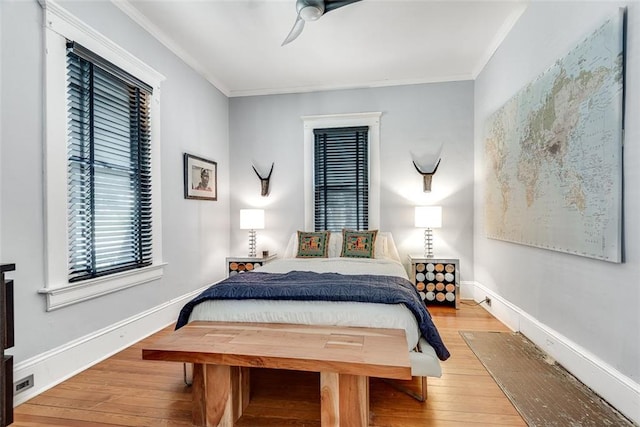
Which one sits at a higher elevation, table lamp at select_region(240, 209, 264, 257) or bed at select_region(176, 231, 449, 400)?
table lamp at select_region(240, 209, 264, 257)

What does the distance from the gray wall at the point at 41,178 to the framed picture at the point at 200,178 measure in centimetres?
9

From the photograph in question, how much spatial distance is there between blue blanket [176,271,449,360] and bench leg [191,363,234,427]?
0.54m

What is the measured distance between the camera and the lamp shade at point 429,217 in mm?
3906

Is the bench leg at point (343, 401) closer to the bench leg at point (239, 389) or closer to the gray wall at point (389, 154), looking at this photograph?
the bench leg at point (239, 389)

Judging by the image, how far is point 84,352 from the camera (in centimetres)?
234

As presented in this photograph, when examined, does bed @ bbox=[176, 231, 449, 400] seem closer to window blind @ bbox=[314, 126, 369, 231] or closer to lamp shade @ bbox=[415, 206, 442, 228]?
lamp shade @ bbox=[415, 206, 442, 228]

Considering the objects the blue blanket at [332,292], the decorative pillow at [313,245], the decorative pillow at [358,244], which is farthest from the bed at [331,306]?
the decorative pillow at [313,245]

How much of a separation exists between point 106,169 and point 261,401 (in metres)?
2.18

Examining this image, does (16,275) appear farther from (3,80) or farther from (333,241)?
(333,241)

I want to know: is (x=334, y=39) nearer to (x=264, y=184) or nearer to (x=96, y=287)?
(x=264, y=184)

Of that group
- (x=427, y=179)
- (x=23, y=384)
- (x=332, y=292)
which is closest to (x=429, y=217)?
(x=427, y=179)

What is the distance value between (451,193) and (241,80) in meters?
3.28

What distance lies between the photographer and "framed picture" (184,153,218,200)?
11.9 feet

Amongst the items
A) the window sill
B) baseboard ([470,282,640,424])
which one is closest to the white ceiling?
the window sill
